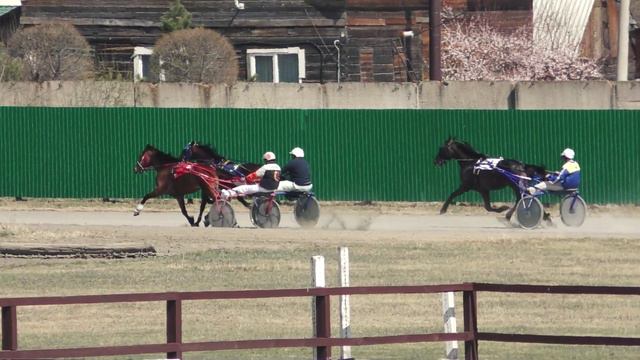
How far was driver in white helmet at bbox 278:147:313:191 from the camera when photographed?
30.7m

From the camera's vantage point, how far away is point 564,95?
3619cm

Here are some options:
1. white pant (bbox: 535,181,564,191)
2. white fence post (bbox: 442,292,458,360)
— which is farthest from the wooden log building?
white fence post (bbox: 442,292,458,360)

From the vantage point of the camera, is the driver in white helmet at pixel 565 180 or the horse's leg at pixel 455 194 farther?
the horse's leg at pixel 455 194

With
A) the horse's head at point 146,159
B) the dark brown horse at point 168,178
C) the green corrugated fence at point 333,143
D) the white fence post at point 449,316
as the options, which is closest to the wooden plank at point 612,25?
the green corrugated fence at point 333,143

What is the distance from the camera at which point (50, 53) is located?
4259 centimetres

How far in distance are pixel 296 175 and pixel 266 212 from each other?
0.92 m

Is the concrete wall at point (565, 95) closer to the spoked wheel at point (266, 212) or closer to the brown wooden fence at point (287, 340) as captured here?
the spoked wheel at point (266, 212)

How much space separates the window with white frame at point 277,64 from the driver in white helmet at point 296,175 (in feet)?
52.2

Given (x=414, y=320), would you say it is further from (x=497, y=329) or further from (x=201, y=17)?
(x=201, y=17)

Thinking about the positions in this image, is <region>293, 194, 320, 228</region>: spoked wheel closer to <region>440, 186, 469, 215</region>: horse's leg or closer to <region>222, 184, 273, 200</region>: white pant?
<region>222, 184, 273, 200</region>: white pant

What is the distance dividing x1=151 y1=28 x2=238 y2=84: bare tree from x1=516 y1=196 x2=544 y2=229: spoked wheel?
12816 millimetres

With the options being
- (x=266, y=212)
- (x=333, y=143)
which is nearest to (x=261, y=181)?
(x=266, y=212)

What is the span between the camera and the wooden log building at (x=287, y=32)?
46.5 metres

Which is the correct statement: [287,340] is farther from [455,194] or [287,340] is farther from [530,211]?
[455,194]
